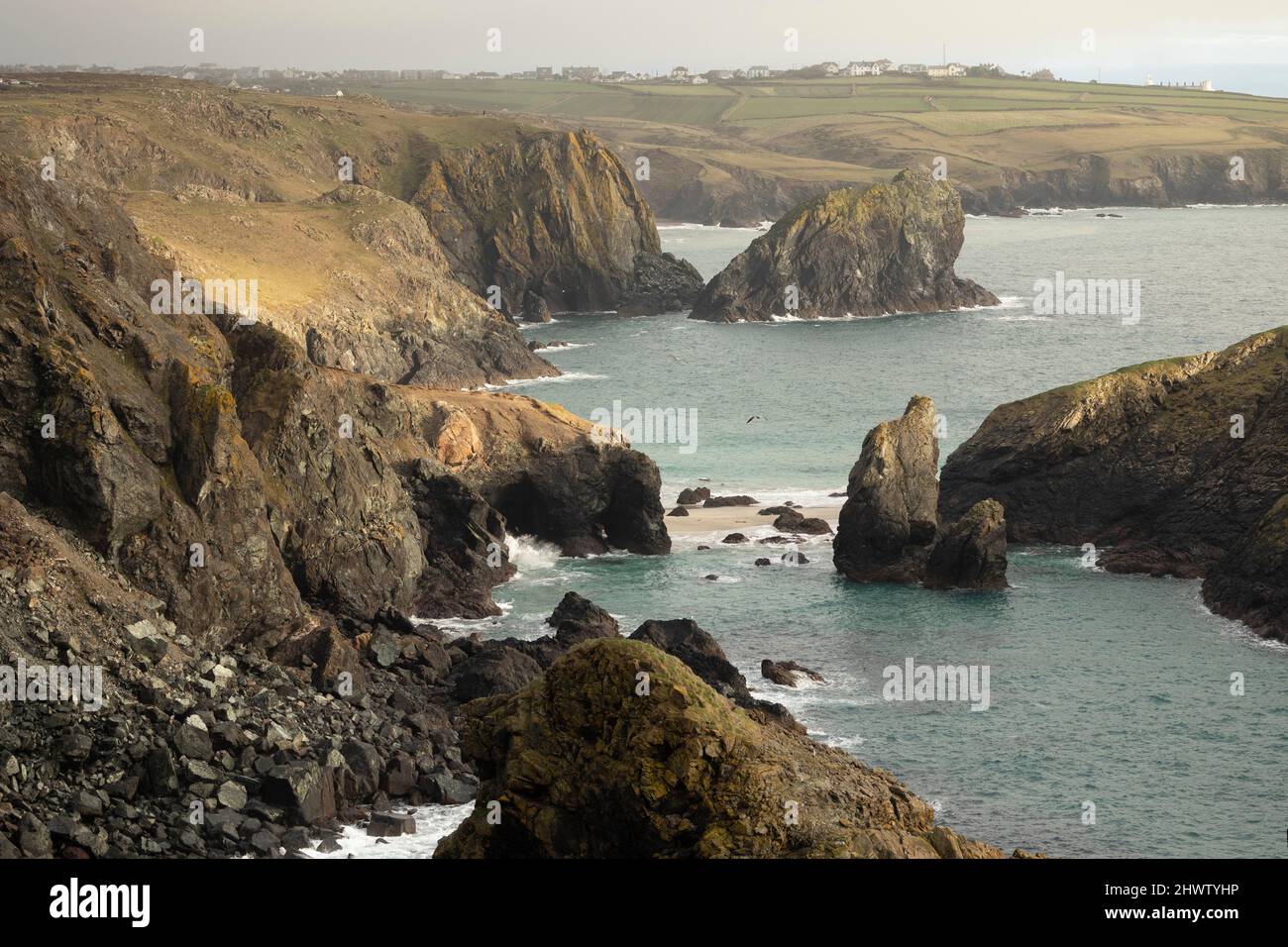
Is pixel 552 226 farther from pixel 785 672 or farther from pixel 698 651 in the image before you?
pixel 698 651

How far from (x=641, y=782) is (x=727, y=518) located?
2372 inches

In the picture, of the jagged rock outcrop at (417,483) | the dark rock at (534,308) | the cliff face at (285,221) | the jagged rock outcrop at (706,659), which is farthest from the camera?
the dark rock at (534,308)

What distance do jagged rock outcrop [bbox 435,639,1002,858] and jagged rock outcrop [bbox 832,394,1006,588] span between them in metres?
45.9

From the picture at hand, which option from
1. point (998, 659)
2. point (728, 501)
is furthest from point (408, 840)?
point (728, 501)

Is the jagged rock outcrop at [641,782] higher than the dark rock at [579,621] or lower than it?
higher

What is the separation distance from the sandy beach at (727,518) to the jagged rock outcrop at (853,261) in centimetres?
8391

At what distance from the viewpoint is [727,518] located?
3305 inches

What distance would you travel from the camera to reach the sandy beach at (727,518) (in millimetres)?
81562

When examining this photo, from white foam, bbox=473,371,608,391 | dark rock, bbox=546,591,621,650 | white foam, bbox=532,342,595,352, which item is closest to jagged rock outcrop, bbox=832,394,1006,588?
dark rock, bbox=546,591,621,650

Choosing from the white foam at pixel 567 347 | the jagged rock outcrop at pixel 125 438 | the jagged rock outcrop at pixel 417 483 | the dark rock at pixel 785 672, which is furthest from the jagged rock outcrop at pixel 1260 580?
the white foam at pixel 567 347

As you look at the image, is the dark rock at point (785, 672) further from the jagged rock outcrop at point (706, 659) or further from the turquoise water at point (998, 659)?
the jagged rock outcrop at point (706, 659)

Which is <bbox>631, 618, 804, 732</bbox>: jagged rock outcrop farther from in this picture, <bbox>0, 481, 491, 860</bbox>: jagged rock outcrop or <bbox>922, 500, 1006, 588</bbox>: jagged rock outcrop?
<bbox>922, 500, 1006, 588</bbox>: jagged rock outcrop
